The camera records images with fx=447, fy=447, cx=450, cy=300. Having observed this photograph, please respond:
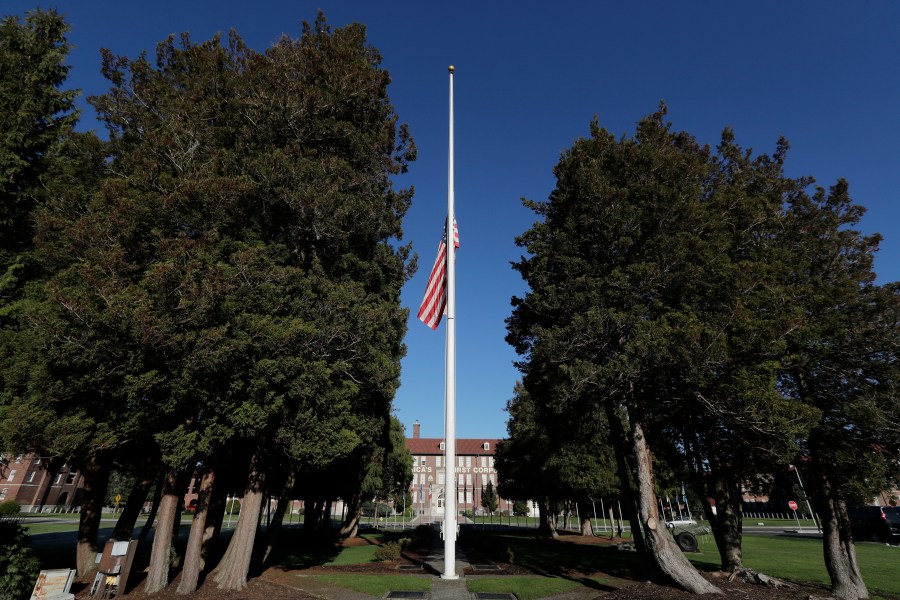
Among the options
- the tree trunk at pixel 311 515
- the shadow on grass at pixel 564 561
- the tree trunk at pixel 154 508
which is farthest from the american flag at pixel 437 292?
the tree trunk at pixel 311 515

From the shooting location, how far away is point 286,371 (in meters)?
11.4

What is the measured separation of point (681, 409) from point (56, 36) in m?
23.6

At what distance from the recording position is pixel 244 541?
1320 centimetres

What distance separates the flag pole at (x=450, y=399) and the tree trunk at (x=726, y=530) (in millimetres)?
9347

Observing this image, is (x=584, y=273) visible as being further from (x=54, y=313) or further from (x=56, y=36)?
(x=56, y=36)

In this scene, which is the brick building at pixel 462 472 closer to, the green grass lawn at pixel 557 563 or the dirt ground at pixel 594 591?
the green grass lawn at pixel 557 563

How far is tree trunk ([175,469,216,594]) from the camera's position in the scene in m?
12.4

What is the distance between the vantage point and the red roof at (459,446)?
9325 cm

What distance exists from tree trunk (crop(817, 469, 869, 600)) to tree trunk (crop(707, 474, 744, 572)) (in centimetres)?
254


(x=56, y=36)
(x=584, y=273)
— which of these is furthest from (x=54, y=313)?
(x=584, y=273)

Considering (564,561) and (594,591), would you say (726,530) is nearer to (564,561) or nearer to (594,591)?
(594,591)

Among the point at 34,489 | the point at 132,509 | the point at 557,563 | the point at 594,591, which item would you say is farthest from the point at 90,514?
the point at 34,489

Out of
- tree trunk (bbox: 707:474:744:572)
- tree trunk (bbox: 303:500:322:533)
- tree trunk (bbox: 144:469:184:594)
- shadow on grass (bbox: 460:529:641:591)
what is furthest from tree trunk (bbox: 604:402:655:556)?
tree trunk (bbox: 303:500:322:533)

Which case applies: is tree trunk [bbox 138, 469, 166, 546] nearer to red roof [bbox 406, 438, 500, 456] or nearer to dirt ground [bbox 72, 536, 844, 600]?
dirt ground [bbox 72, 536, 844, 600]
